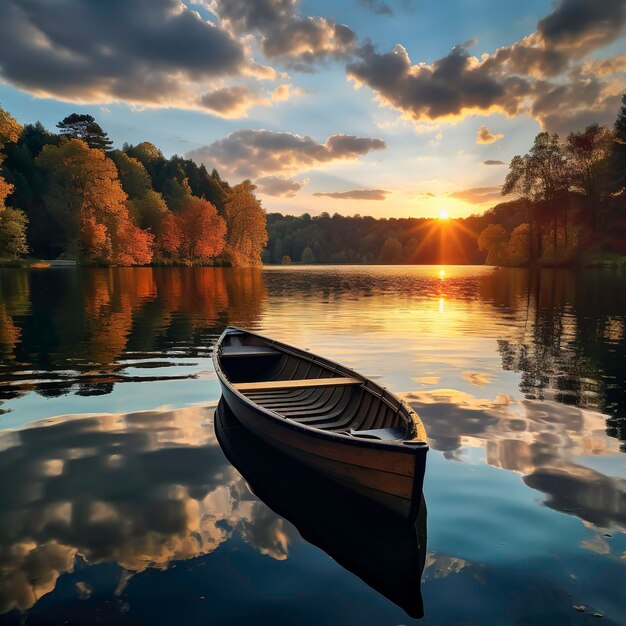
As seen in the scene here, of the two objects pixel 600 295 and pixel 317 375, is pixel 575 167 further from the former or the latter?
pixel 317 375

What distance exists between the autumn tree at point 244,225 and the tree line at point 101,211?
0.70ft

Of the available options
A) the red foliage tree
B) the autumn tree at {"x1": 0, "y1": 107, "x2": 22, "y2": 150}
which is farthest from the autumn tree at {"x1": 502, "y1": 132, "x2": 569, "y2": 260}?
the autumn tree at {"x1": 0, "y1": 107, "x2": 22, "y2": 150}

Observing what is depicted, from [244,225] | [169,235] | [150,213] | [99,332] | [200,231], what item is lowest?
[99,332]

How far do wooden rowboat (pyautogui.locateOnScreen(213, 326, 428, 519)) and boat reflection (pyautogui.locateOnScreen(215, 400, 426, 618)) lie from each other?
404 millimetres

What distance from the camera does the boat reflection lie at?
5.72 meters

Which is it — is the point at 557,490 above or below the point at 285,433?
below

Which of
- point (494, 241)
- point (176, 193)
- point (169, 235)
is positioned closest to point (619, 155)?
point (494, 241)

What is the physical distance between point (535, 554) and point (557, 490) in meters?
2.06

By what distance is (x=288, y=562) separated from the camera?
5973mm

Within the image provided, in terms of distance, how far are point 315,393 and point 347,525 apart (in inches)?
197

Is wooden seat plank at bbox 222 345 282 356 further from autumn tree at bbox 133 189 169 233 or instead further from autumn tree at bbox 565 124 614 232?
autumn tree at bbox 133 189 169 233

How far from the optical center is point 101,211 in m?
81.9

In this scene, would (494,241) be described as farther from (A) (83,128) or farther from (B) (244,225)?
(A) (83,128)

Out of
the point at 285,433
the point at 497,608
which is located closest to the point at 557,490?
the point at 497,608
